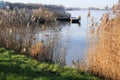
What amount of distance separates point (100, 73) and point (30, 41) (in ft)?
15.6

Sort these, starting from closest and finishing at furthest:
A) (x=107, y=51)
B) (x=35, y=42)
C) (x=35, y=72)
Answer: (x=35, y=72) → (x=107, y=51) → (x=35, y=42)

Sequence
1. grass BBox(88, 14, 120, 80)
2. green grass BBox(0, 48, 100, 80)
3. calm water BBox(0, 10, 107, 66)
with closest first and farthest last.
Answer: green grass BBox(0, 48, 100, 80) < grass BBox(88, 14, 120, 80) < calm water BBox(0, 10, 107, 66)

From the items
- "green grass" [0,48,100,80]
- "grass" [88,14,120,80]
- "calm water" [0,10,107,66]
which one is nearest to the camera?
"green grass" [0,48,100,80]

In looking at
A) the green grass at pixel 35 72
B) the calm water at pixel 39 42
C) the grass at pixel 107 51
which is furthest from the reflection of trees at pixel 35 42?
the green grass at pixel 35 72

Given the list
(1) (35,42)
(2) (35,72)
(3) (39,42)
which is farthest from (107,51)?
(1) (35,42)

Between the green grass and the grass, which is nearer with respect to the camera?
the green grass

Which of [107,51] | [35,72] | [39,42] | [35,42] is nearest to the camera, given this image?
[35,72]

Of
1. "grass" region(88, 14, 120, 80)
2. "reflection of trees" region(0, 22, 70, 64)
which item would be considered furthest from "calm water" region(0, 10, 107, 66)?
"grass" region(88, 14, 120, 80)

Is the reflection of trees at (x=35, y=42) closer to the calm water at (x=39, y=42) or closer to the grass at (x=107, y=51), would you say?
the calm water at (x=39, y=42)

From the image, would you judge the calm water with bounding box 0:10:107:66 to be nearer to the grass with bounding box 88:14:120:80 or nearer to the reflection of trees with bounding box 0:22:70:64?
the reflection of trees with bounding box 0:22:70:64

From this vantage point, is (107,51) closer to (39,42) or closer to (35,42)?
(39,42)

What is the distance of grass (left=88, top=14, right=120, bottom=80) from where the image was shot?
348 inches

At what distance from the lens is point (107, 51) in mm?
9164

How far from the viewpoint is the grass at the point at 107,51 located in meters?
8.84
